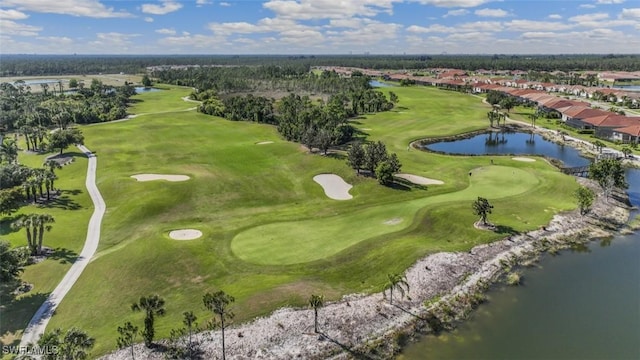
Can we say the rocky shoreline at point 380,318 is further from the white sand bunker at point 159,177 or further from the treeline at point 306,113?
the treeline at point 306,113

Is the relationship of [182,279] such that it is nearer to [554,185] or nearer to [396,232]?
[396,232]

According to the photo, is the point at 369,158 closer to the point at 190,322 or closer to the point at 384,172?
the point at 384,172

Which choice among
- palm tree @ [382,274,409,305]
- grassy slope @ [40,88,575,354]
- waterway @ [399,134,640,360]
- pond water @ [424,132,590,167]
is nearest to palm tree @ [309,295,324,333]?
grassy slope @ [40,88,575,354]

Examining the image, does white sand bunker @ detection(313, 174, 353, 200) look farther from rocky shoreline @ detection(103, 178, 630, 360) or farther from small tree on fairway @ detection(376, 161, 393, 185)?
rocky shoreline @ detection(103, 178, 630, 360)

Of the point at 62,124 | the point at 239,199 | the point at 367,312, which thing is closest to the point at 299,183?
the point at 239,199

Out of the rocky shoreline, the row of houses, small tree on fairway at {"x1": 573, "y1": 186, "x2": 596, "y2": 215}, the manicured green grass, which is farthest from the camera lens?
the row of houses

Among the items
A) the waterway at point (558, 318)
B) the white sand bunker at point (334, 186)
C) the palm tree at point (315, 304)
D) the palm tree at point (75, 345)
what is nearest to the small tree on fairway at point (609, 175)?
the waterway at point (558, 318)
